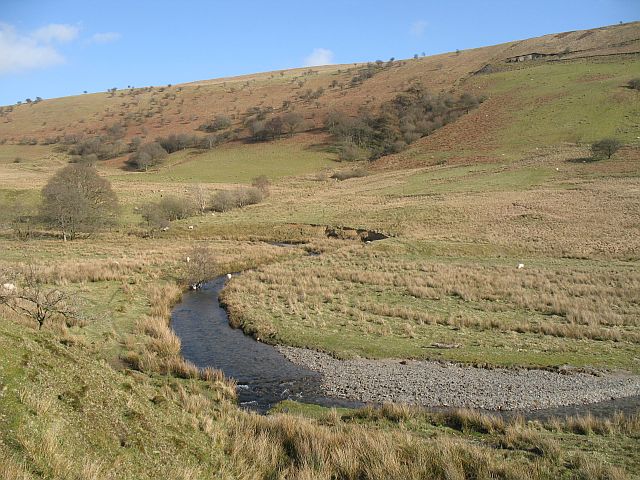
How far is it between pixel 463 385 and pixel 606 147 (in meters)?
64.3

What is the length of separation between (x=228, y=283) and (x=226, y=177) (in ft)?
194

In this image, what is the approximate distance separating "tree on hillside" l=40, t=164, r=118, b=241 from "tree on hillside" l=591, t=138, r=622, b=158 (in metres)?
63.5

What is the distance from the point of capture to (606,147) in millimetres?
66750

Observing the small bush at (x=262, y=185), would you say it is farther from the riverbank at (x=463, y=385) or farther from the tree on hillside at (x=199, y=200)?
the riverbank at (x=463, y=385)

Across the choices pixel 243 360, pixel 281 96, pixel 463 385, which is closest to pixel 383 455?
pixel 463 385

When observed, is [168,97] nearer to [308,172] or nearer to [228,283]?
[308,172]

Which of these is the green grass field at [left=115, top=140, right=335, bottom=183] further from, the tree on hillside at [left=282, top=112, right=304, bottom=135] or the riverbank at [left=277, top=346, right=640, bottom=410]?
the riverbank at [left=277, top=346, right=640, bottom=410]

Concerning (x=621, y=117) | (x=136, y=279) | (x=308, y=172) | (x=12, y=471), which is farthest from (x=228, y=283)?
(x=621, y=117)

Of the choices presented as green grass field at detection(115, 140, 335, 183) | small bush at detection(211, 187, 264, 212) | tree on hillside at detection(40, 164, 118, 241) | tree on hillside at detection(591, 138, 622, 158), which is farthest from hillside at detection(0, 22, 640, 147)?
tree on hillside at detection(40, 164, 118, 241)

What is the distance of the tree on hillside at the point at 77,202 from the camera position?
4262 centimetres

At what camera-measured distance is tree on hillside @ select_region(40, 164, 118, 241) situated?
42625 mm

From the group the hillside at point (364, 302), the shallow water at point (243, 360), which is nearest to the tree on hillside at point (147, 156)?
the hillside at point (364, 302)

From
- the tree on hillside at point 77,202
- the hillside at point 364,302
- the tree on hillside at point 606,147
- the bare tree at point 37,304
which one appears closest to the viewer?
the hillside at point 364,302

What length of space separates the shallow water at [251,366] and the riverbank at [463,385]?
1.35ft
